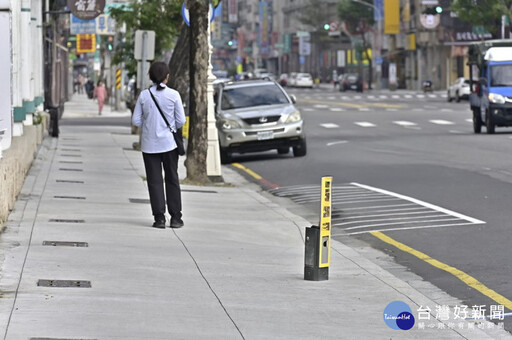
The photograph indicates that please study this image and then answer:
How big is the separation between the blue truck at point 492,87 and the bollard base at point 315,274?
25.9 m

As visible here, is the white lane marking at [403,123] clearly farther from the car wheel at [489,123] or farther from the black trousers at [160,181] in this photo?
the black trousers at [160,181]

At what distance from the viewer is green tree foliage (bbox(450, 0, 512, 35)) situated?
7000 cm

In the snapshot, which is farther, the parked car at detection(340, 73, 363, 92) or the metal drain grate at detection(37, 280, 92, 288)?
the parked car at detection(340, 73, 363, 92)

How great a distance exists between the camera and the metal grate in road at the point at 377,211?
592 inches

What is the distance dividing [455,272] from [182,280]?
2579 mm

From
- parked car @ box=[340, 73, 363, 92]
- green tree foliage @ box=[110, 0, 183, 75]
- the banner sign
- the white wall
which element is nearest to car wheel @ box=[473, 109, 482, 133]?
green tree foliage @ box=[110, 0, 183, 75]

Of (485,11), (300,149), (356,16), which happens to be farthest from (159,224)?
(356,16)

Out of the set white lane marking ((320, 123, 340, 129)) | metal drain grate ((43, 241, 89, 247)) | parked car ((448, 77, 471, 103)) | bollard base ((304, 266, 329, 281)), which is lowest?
bollard base ((304, 266, 329, 281))

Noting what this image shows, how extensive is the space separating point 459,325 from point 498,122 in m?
27.9

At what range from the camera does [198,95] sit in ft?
69.5

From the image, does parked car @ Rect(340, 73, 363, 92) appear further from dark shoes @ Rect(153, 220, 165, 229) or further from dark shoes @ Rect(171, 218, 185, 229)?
dark shoes @ Rect(153, 220, 165, 229)

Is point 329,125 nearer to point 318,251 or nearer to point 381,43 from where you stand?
point 318,251

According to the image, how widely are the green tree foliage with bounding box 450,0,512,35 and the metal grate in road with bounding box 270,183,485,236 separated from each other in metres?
51.8

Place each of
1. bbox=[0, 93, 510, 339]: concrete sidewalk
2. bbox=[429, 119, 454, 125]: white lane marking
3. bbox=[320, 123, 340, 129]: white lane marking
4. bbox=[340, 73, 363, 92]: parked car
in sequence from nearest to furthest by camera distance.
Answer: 1. bbox=[0, 93, 510, 339]: concrete sidewalk
2. bbox=[320, 123, 340, 129]: white lane marking
3. bbox=[429, 119, 454, 125]: white lane marking
4. bbox=[340, 73, 363, 92]: parked car
